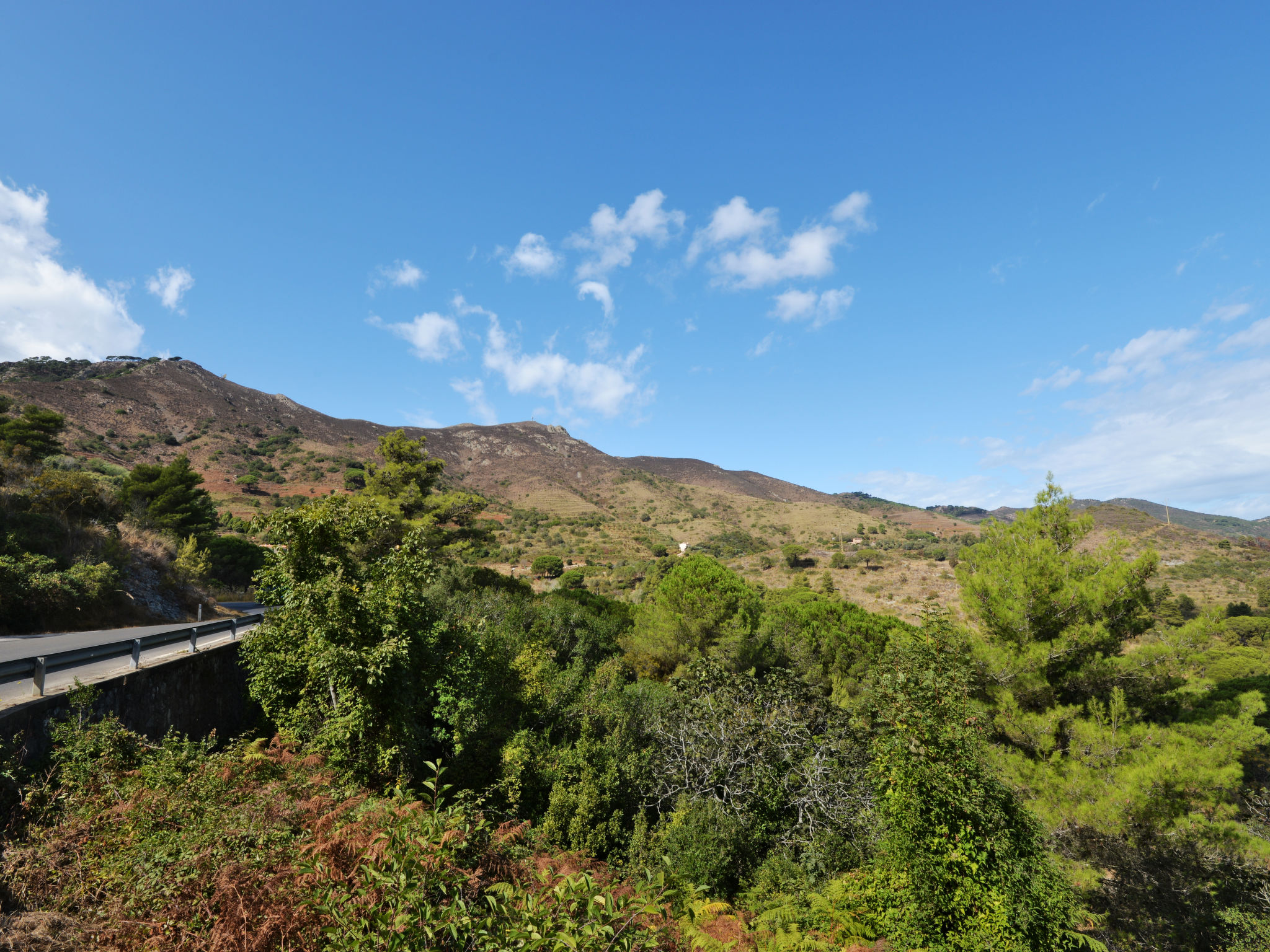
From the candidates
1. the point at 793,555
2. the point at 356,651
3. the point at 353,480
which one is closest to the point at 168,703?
the point at 356,651

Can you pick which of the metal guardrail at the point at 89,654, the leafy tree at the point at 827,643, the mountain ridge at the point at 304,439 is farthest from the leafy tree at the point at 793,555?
the metal guardrail at the point at 89,654

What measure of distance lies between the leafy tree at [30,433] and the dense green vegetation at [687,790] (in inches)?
1040

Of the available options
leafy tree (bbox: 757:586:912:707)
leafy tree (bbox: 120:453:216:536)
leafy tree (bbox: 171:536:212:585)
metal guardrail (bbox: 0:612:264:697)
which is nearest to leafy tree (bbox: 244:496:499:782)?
metal guardrail (bbox: 0:612:264:697)

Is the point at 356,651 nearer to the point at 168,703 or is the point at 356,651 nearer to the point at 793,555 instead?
the point at 168,703

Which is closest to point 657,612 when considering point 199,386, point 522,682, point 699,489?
point 522,682

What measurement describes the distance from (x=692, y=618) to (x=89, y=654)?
20632 mm

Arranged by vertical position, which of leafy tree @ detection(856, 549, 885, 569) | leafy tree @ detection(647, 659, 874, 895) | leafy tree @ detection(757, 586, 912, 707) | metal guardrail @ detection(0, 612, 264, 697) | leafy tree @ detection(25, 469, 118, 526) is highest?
leafy tree @ detection(25, 469, 118, 526)

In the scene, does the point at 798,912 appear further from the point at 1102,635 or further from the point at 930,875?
the point at 1102,635

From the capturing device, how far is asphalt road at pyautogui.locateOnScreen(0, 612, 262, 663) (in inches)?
432

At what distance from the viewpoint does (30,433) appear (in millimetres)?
27672

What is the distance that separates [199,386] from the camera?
8162 cm

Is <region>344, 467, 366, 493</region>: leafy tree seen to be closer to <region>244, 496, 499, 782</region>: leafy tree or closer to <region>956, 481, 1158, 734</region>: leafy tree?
<region>244, 496, 499, 782</region>: leafy tree

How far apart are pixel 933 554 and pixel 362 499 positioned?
5689cm

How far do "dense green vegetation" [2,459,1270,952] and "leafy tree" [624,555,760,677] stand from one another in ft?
19.3
